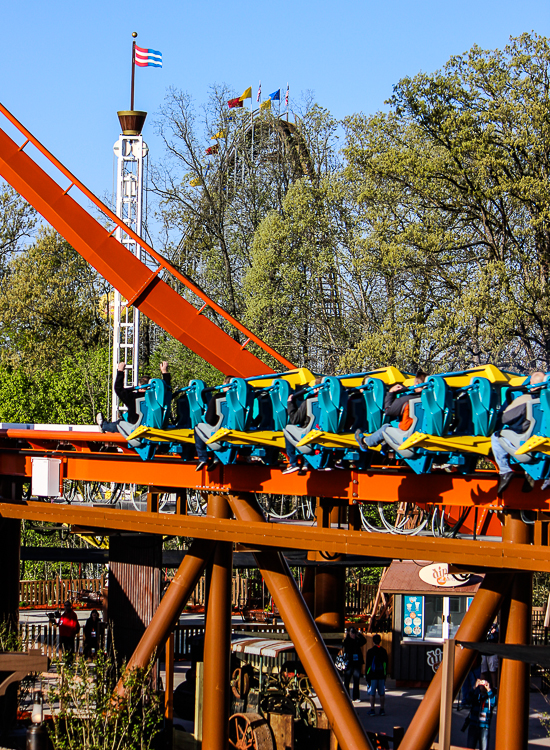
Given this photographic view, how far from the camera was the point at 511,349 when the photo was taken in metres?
24.5

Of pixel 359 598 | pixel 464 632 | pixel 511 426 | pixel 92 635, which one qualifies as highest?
pixel 511 426

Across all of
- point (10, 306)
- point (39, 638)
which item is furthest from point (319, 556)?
point (10, 306)

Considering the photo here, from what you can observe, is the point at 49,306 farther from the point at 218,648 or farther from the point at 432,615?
the point at 218,648

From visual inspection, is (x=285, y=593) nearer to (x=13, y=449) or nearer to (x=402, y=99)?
(x=13, y=449)

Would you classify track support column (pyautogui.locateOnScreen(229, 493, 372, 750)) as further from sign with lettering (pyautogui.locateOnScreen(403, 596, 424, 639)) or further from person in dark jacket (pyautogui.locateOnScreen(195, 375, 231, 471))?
sign with lettering (pyautogui.locateOnScreen(403, 596, 424, 639))

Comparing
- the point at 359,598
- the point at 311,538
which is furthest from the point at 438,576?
the point at 359,598

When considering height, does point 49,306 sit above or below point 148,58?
below

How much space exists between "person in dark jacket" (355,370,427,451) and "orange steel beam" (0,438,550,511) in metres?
0.49

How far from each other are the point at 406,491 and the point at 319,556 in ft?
11.0

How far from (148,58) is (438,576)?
54.4ft

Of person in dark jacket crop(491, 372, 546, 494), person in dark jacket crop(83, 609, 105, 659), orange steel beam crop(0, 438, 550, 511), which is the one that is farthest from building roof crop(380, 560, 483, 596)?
person in dark jacket crop(491, 372, 546, 494)

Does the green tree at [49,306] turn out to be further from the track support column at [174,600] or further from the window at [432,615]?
the track support column at [174,600]

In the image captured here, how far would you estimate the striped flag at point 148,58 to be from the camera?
82.7ft

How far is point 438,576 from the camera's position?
16.0m
